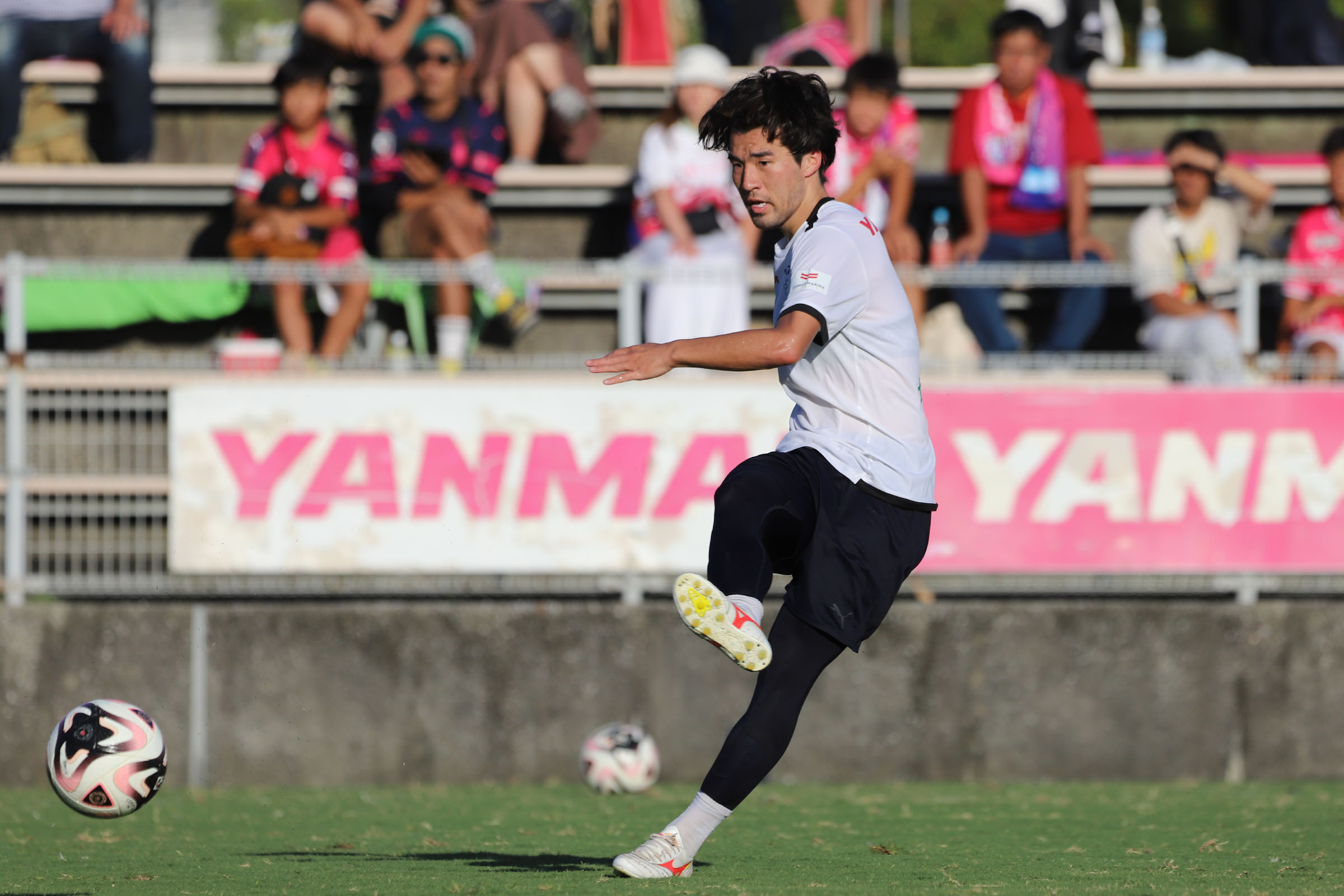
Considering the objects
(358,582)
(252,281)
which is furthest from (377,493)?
(252,281)

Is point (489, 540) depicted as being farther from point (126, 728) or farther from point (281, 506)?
point (126, 728)

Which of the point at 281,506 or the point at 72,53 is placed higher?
the point at 72,53

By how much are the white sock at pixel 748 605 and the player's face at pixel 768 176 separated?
3.43ft

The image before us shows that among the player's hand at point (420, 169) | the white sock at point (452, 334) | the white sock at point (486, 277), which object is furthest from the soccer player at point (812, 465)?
the player's hand at point (420, 169)

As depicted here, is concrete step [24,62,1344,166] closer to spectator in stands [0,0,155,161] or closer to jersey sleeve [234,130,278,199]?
spectator in stands [0,0,155,161]

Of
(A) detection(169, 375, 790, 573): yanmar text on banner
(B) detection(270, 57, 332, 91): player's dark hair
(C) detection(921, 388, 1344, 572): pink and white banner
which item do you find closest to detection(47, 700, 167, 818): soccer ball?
(A) detection(169, 375, 790, 573): yanmar text on banner

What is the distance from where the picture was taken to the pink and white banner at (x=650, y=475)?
901 centimetres

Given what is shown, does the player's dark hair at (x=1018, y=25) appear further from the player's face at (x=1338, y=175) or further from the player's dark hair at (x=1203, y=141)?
the player's face at (x=1338, y=175)

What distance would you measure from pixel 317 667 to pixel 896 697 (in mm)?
3016

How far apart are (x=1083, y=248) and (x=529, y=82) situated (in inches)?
152

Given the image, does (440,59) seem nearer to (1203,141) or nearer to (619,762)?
(1203,141)

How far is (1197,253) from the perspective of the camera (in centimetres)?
1054

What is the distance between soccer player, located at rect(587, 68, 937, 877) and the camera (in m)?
4.69

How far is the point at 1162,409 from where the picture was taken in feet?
30.0
